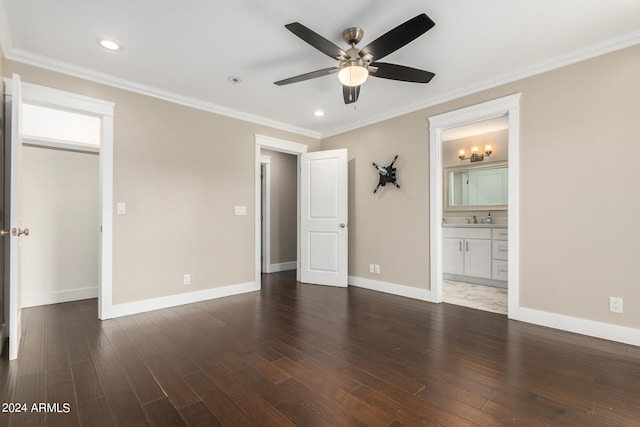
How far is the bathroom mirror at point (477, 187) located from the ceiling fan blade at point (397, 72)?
11.0 feet

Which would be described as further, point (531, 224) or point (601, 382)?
point (531, 224)

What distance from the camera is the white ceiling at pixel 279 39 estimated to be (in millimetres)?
2094

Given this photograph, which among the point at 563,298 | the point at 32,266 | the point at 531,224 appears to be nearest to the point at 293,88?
the point at 531,224

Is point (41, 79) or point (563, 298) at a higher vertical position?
point (41, 79)

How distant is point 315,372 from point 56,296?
361cm

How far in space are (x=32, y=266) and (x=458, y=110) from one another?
5.40 m

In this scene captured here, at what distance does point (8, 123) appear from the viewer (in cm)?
265

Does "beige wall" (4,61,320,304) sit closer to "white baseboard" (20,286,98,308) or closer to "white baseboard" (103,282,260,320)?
"white baseboard" (103,282,260,320)

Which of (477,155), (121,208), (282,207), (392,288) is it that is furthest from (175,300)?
(477,155)

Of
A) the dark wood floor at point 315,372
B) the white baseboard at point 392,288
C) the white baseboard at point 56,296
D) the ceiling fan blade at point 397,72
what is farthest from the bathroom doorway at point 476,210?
the white baseboard at point 56,296

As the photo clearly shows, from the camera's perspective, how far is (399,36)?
77.4 inches

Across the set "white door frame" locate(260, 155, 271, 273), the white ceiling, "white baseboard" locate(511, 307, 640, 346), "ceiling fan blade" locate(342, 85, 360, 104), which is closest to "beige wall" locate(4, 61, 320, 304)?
the white ceiling

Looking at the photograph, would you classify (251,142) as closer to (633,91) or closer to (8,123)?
(8,123)

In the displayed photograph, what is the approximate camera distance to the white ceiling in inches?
82.4
